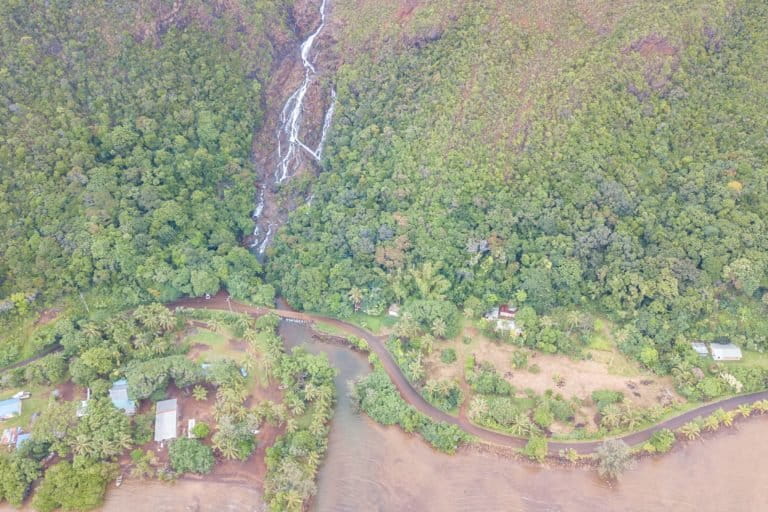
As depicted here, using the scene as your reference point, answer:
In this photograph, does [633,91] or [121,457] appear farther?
[633,91]

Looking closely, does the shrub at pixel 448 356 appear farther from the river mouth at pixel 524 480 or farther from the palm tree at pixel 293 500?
the palm tree at pixel 293 500

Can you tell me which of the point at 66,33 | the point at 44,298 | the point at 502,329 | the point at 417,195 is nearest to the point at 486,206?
the point at 417,195

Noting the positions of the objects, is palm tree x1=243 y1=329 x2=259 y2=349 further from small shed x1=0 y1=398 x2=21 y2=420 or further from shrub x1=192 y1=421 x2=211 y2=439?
small shed x1=0 y1=398 x2=21 y2=420

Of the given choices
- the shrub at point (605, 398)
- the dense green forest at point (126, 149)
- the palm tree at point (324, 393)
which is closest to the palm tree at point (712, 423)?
the shrub at point (605, 398)

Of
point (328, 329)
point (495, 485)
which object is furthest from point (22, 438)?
point (495, 485)

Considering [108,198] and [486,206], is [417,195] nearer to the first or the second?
[486,206]
